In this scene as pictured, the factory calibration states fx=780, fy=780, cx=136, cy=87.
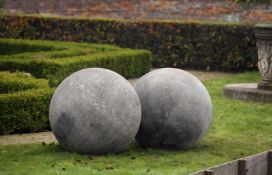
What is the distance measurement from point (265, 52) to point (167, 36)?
694cm

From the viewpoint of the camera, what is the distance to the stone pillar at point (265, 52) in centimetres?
1611

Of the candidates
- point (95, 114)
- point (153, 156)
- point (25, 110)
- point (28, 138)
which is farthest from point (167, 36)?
point (95, 114)

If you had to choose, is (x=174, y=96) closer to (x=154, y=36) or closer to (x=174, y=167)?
(x=174, y=167)

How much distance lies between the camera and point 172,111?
10773 mm

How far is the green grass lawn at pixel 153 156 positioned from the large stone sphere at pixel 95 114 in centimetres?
19

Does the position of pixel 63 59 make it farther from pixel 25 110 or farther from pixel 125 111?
pixel 125 111

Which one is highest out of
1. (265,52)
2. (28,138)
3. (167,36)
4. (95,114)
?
(95,114)

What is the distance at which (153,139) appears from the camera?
11.0 meters

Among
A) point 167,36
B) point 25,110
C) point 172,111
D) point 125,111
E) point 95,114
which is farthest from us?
point 167,36

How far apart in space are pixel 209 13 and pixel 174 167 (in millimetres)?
16926

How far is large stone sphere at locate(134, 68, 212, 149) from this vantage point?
10781 mm

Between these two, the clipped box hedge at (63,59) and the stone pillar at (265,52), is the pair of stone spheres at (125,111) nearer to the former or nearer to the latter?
the stone pillar at (265,52)

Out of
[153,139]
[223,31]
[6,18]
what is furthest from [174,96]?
[6,18]

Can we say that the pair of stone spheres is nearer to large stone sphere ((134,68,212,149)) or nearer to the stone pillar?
large stone sphere ((134,68,212,149))
